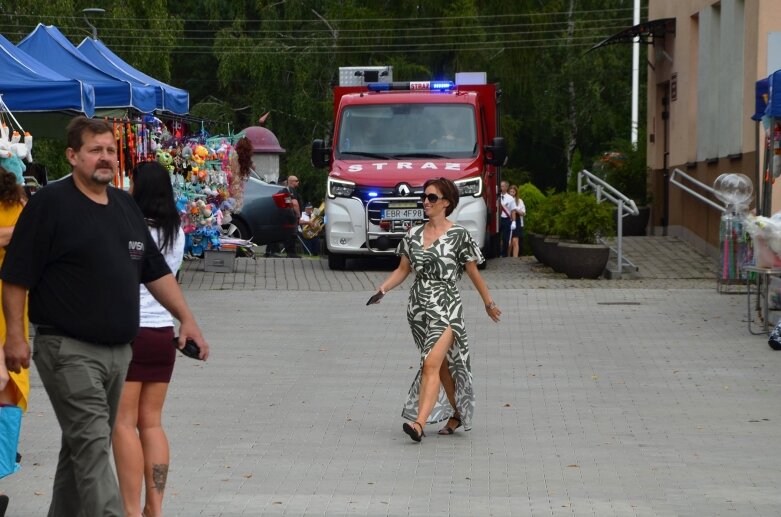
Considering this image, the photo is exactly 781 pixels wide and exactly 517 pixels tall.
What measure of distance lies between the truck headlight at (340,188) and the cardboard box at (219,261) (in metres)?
1.69

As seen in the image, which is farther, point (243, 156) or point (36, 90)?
point (243, 156)

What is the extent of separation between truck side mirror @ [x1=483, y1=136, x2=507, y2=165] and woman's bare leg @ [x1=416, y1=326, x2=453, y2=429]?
499 inches

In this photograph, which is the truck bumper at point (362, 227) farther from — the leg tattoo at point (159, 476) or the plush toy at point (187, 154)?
the leg tattoo at point (159, 476)

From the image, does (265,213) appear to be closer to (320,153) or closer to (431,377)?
(320,153)

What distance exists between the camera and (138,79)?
20109 millimetres

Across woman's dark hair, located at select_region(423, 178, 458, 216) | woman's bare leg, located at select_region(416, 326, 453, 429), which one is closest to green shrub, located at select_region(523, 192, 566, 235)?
woman's dark hair, located at select_region(423, 178, 458, 216)

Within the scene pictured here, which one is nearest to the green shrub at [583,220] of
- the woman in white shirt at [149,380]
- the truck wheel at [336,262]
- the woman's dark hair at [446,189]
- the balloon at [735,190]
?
the truck wheel at [336,262]

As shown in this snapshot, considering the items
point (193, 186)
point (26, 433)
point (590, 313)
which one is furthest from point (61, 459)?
point (193, 186)

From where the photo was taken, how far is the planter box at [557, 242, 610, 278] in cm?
2020

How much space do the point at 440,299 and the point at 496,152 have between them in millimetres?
12642

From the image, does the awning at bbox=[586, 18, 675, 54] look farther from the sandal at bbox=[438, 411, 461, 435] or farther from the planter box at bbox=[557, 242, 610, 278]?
the sandal at bbox=[438, 411, 461, 435]

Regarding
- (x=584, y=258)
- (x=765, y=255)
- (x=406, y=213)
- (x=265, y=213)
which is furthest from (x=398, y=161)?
(x=765, y=255)

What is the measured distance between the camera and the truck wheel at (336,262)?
22.0 meters

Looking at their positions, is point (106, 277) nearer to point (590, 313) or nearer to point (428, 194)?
point (428, 194)
